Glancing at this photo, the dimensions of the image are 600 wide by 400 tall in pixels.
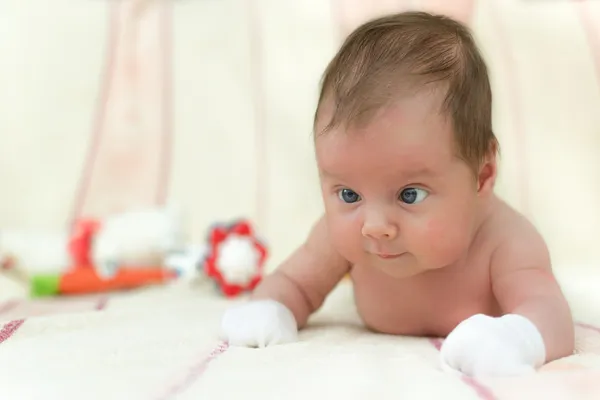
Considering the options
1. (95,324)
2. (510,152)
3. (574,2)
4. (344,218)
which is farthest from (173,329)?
(574,2)

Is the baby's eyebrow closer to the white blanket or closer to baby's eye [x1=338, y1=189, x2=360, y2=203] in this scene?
baby's eye [x1=338, y1=189, x2=360, y2=203]

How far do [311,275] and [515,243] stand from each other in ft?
0.78

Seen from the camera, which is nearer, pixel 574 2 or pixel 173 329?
pixel 173 329

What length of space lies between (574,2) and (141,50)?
85 centimetres

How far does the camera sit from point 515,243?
0.87 metres

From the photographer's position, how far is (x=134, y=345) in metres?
0.81

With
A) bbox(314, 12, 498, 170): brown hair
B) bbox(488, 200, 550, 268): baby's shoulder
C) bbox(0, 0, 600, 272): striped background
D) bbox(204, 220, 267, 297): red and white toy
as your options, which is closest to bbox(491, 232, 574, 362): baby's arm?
bbox(488, 200, 550, 268): baby's shoulder

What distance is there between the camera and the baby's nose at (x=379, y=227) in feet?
2.54

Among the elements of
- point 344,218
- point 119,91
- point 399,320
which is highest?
point 119,91

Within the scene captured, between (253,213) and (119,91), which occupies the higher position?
(119,91)

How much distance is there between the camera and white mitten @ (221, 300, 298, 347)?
0.83 m

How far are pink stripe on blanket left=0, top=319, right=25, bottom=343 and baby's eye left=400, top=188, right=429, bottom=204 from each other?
40 centimetres

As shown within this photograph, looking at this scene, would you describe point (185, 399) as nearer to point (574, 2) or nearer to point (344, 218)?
point (344, 218)

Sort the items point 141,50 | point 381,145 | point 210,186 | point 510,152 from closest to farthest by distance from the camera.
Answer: point 381,145, point 510,152, point 210,186, point 141,50
